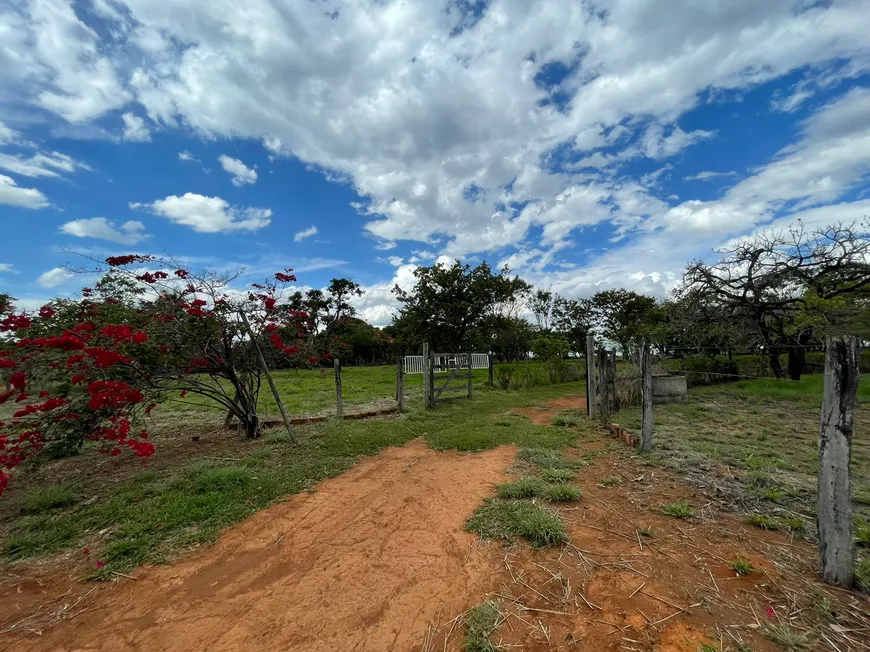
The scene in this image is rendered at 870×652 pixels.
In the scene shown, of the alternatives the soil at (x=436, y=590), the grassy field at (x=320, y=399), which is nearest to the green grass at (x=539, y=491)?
the soil at (x=436, y=590)

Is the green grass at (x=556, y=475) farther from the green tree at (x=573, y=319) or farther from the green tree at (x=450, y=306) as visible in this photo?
the green tree at (x=573, y=319)

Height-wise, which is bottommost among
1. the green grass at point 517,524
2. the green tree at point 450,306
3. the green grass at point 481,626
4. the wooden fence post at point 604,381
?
the green grass at point 481,626

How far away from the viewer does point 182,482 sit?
4.52m

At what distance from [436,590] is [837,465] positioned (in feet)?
8.88

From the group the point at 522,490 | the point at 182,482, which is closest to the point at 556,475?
the point at 522,490

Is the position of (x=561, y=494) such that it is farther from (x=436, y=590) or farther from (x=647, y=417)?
(x=647, y=417)

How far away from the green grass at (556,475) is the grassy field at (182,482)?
1343mm

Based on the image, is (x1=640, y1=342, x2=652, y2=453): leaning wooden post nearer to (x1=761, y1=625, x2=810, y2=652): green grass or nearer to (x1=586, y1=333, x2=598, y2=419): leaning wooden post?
(x1=586, y1=333, x2=598, y2=419): leaning wooden post

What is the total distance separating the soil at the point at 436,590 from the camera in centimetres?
216

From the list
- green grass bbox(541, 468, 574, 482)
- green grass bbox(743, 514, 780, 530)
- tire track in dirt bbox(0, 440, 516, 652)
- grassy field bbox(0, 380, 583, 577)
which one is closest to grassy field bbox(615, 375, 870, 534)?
green grass bbox(743, 514, 780, 530)

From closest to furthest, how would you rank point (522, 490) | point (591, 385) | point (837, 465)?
1. point (837, 465)
2. point (522, 490)
3. point (591, 385)

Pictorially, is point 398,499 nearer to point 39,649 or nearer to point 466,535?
point 466,535

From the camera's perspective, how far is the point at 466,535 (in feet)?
10.8

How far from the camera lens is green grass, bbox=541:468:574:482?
176 inches
